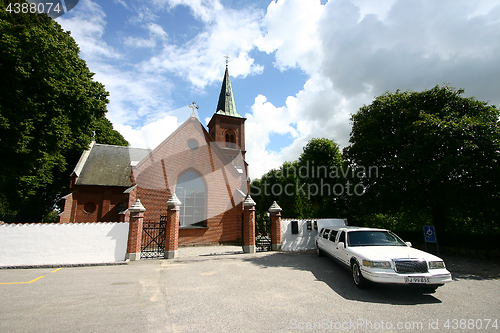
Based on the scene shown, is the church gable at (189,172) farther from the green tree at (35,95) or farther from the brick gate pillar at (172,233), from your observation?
the green tree at (35,95)

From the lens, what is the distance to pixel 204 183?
57.6 feet

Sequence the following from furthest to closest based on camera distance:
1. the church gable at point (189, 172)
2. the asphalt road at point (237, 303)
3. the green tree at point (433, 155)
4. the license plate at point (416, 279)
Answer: the church gable at point (189, 172) → the green tree at point (433, 155) → the license plate at point (416, 279) → the asphalt road at point (237, 303)

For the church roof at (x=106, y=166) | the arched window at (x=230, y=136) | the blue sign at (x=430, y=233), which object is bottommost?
the blue sign at (x=430, y=233)

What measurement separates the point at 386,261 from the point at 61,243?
41.1 ft

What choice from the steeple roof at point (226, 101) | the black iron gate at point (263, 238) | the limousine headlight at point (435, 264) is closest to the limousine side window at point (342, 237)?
the limousine headlight at point (435, 264)

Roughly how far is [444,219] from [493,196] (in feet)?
9.66

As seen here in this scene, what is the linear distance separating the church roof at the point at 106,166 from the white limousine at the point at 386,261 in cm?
1748

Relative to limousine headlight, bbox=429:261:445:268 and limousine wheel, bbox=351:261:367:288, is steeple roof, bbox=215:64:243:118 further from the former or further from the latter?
limousine headlight, bbox=429:261:445:268

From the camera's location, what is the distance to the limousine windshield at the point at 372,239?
23.7ft

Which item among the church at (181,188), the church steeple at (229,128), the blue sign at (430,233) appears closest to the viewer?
the blue sign at (430,233)

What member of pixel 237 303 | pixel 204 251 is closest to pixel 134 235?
pixel 204 251

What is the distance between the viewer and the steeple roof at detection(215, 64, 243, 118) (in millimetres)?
33528

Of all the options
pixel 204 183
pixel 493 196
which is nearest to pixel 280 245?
pixel 204 183

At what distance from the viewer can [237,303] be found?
5.27m
